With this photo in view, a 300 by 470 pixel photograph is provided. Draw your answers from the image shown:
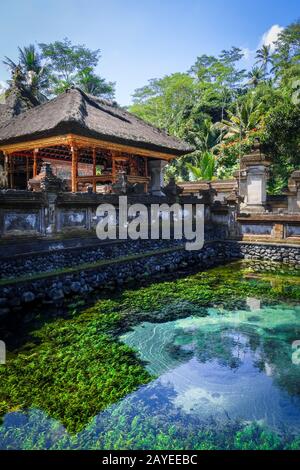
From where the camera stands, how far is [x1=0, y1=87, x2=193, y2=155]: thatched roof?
1233 cm

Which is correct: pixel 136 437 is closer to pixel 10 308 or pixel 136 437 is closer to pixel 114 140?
pixel 10 308

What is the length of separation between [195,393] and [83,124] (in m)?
9.92

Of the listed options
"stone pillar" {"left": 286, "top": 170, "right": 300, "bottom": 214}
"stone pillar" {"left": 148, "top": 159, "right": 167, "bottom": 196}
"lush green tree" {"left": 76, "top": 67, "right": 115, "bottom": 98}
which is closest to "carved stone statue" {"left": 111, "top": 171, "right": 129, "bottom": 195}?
"stone pillar" {"left": 148, "top": 159, "right": 167, "bottom": 196}

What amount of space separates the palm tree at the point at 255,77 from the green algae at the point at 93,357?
36.0m

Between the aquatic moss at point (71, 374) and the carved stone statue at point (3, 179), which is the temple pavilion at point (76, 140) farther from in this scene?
the aquatic moss at point (71, 374)

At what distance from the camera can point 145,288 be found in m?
10.4

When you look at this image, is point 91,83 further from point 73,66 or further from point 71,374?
point 71,374

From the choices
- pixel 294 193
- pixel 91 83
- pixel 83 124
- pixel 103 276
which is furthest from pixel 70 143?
pixel 91 83

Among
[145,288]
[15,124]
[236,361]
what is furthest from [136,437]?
[15,124]

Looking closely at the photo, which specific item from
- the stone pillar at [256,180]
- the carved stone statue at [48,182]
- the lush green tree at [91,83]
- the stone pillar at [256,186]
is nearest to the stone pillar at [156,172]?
the stone pillar at [256,180]

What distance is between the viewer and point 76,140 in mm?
12820

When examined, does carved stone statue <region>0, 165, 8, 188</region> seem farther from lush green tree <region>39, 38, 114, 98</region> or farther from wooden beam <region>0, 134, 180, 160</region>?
lush green tree <region>39, 38, 114, 98</region>

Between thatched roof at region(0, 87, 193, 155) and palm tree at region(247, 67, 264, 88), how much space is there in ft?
90.7

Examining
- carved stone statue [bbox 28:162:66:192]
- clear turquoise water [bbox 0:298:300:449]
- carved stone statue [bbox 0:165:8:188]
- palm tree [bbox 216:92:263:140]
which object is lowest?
clear turquoise water [bbox 0:298:300:449]
